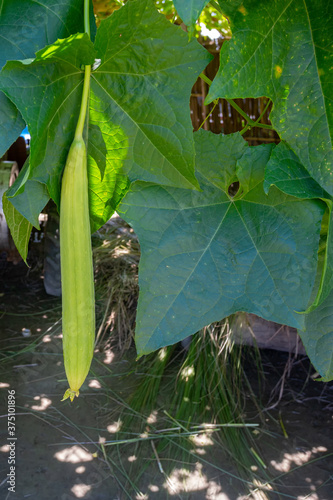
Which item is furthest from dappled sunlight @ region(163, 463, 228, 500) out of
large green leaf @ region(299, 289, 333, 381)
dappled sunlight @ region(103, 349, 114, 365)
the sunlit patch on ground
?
large green leaf @ region(299, 289, 333, 381)

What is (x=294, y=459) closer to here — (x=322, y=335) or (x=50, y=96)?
(x=322, y=335)

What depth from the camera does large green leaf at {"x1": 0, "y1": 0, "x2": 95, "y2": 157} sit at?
1.35 ft

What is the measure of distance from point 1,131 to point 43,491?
172cm

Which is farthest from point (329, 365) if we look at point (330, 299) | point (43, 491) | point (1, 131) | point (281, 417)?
point (281, 417)

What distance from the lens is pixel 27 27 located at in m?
0.42

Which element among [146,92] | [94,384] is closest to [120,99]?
[146,92]

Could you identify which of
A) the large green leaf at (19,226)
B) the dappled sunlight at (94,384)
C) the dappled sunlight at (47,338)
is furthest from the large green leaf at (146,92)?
the dappled sunlight at (47,338)

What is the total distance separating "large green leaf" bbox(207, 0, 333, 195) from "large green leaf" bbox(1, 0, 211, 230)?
2.3 inches

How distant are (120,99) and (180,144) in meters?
0.07

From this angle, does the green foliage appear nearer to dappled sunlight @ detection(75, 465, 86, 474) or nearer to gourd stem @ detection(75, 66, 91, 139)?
gourd stem @ detection(75, 66, 91, 139)

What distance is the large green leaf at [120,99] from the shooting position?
40 cm

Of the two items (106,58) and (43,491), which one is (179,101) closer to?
(106,58)

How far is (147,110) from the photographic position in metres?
0.44

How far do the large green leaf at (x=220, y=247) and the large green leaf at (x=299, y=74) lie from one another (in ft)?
0.20
